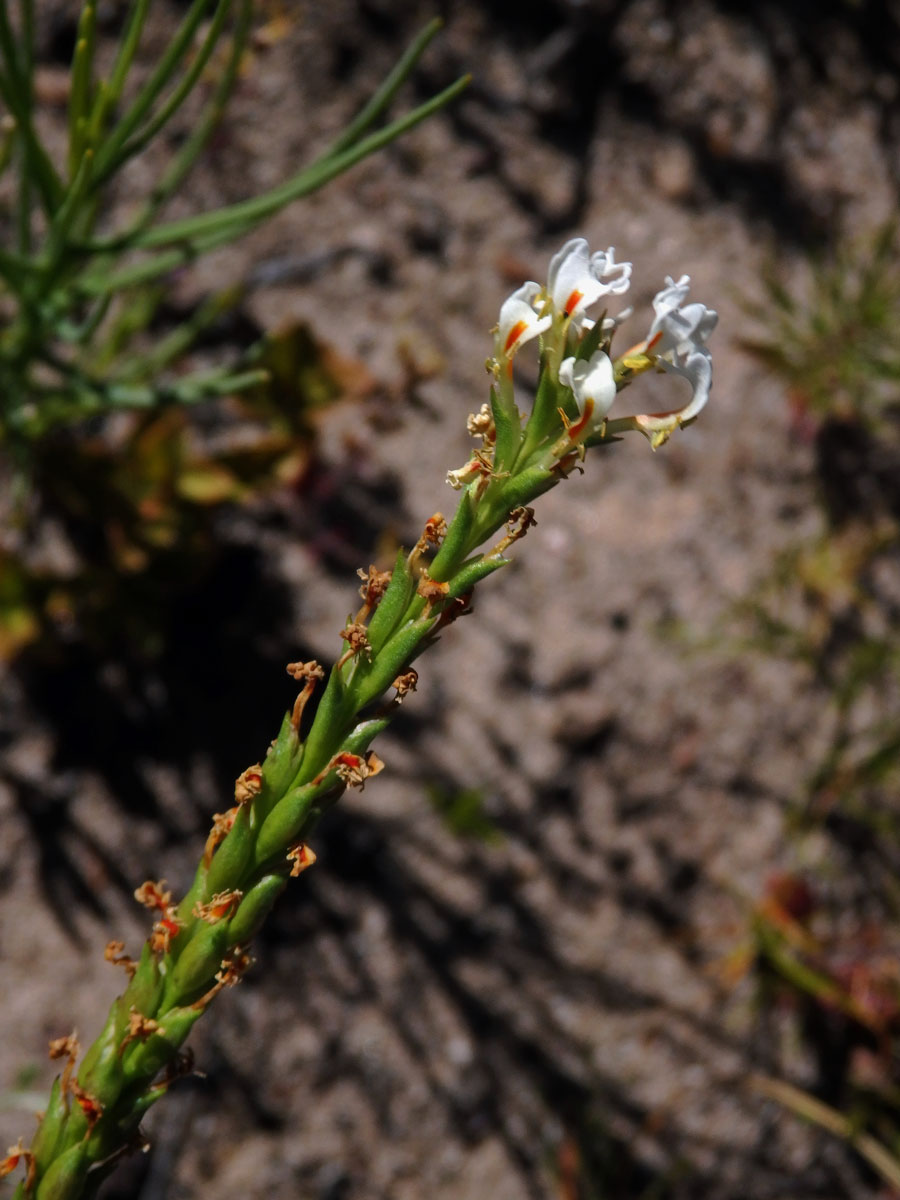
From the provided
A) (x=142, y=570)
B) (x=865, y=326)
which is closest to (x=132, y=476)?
(x=142, y=570)

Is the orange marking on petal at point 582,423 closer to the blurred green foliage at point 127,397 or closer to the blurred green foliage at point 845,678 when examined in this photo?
the blurred green foliage at point 127,397

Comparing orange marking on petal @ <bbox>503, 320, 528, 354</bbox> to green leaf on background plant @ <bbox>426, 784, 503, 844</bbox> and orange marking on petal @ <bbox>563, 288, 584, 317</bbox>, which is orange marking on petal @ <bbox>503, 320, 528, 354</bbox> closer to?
orange marking on petal @ <bbox>563, 288, 584, 317</bbox>

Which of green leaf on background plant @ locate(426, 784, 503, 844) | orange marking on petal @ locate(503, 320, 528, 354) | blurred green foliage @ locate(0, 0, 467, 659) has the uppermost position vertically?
blurred green foliage @ locate(0, 0, 467, 659)

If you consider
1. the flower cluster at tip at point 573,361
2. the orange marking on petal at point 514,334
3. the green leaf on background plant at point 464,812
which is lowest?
the flower cluster at tip at point 573,361

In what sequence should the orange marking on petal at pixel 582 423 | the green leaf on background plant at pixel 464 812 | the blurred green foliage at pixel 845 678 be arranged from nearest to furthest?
the orange marking on petal at pixel 582 423 → the green leaf on background plant at pixel 464 812 → the blurred green foliage at pixel 845 678

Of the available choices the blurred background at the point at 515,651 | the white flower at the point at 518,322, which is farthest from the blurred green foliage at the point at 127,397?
the white flower at the point at 518,322

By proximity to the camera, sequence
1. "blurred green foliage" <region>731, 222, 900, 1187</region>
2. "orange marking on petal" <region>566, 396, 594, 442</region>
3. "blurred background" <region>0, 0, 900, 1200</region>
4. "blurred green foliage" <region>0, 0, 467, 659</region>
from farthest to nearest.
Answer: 1. "blurred green foliage" <region>731, 222, 900, 1187</region>
2. "blurred background" <region>0, 0, 900, 1200</region>
3. "blurred green foliage" <region>0, 0, 467, 659</region>
4. "orange marking on petal" <region>566, 396, 594, 442</region>

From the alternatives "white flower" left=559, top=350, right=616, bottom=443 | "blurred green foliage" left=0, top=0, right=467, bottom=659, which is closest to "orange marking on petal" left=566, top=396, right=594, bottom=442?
"white flower" left=559, top=350, right=616, bottom=443
